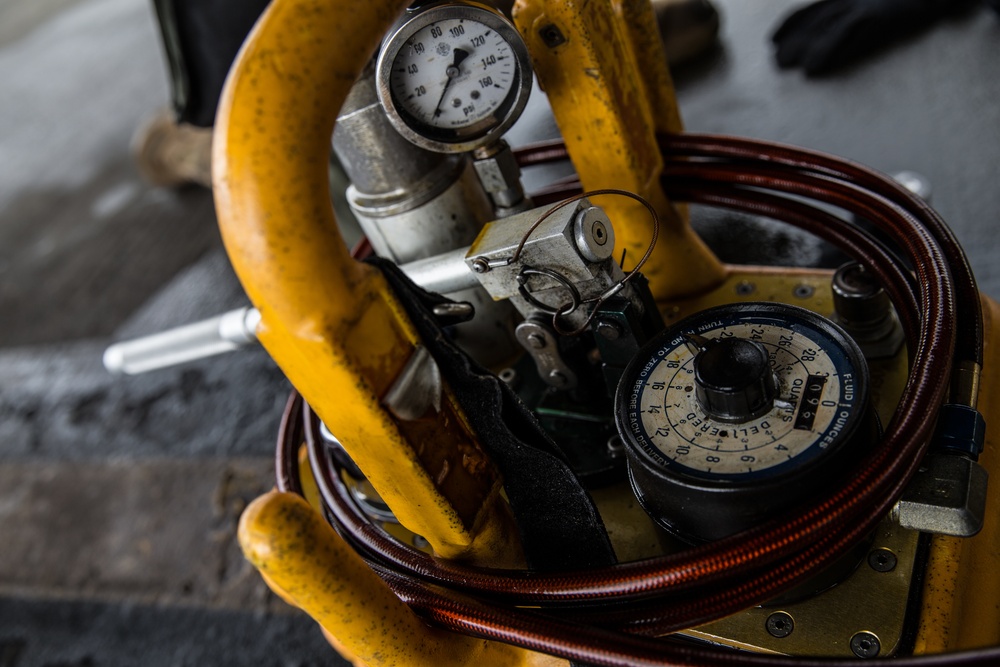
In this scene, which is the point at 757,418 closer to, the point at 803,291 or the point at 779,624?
the point at 779,624

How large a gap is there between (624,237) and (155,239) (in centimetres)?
217

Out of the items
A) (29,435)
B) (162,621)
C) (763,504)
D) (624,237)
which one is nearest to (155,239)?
(29,435)

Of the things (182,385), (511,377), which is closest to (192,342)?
(511,377)

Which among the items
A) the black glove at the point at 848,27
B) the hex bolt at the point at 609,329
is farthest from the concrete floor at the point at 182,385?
the hex bolt at the point at 609,329

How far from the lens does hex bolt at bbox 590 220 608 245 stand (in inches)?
28.8

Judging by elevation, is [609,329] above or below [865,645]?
above

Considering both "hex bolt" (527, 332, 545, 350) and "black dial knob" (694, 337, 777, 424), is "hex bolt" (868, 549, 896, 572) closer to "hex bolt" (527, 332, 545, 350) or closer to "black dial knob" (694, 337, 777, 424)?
"black dial knob" (694, 337, 777, 424)

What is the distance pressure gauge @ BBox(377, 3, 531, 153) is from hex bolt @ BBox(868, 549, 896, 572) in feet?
1.80

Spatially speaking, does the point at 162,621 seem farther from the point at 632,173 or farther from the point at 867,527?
the point at 867,527

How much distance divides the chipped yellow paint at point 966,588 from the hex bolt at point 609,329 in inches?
13.8

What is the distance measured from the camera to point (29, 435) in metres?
2.11

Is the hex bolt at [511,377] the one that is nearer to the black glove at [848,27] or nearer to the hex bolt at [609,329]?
the hex bolt at [609,329]

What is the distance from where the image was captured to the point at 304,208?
0.56 meters

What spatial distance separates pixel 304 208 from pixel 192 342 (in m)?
0.61
